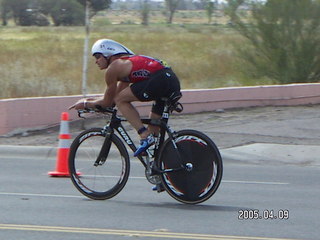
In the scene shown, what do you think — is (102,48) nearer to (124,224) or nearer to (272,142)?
(124,224)

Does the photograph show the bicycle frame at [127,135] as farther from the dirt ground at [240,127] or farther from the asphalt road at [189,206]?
the dirt ground at [240,127]

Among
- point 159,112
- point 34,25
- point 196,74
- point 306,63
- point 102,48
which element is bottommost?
point 34,25

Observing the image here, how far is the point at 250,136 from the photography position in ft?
42.2

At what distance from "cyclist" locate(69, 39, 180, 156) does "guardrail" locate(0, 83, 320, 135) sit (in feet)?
18.3

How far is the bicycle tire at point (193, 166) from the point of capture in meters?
7.57

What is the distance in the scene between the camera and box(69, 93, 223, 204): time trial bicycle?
25.0 ft

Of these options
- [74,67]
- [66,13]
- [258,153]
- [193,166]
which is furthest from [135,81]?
[66,13]

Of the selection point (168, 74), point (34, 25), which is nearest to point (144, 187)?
point (168, 74)

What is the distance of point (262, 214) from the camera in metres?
7.30

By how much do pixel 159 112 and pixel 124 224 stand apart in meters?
1.46

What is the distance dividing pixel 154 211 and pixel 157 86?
130cm

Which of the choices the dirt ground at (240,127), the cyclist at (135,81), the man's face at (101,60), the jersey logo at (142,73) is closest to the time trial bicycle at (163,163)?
the cyclist at (135,81)

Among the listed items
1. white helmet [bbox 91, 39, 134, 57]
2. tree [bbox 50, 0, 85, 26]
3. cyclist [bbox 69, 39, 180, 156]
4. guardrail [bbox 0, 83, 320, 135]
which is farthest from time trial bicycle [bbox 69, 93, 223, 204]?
tree [bbox 50, 0, 85, 26]

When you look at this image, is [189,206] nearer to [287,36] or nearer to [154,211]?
[154,211]
